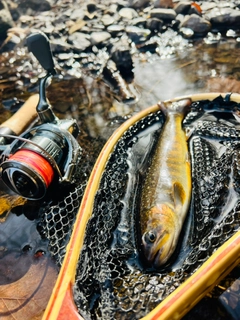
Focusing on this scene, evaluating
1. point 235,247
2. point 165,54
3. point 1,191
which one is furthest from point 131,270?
point 165,54

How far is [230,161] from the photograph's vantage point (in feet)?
9.89

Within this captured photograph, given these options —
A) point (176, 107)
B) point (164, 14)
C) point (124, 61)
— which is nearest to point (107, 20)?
point (164, 14)

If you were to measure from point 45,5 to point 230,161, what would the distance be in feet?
28.3

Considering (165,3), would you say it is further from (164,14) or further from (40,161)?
(40,161)

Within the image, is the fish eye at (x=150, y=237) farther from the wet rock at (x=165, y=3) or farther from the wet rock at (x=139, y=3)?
the wet rock at (x=139, y=3)

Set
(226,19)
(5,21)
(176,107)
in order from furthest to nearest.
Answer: (5,21) < (226,19) < (176,107)

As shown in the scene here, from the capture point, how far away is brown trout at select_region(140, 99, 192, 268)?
96.9 inches

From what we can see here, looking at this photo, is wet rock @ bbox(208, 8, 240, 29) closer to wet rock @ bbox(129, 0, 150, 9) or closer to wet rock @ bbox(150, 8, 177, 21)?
wet rock @ bbox(150, 8, 177, 21)

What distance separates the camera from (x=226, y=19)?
6957 millimetres

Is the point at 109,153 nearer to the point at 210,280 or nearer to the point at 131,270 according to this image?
the point at 131,270

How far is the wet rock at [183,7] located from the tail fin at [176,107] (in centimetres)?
494

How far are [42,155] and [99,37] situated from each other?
505 cm

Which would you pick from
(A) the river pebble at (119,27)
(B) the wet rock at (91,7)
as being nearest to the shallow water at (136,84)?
(A) the river pebble at (119,27)

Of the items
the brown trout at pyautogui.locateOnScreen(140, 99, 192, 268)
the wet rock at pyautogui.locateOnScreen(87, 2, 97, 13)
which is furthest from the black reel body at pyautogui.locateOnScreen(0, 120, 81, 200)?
the wet rock at pyautogui.locateOnScreen(87, 2, 97, 13)
